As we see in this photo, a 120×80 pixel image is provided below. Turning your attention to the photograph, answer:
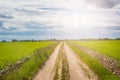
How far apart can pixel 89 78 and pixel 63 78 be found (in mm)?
2245

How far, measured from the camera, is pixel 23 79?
19766 millimetres

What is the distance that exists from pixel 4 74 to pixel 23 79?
179 cm

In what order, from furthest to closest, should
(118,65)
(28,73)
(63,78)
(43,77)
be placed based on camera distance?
(118,65)
(28,73)
(43,77)
(63,78)

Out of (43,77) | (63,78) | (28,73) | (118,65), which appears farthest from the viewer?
(118,65)

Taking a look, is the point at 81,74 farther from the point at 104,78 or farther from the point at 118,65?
the point at 118,65

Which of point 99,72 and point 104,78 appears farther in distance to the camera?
point 99,72

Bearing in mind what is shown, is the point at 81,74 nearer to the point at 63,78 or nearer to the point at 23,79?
the point at 63,78

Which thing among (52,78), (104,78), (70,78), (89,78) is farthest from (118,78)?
(52,78)

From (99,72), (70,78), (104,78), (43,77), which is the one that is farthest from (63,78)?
(99,72)

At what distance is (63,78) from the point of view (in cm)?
1909

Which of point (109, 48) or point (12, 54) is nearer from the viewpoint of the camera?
point (12, 54)

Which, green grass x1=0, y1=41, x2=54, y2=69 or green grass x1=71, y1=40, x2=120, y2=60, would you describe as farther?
green grass x1=71, y1=40, x2=120, y2=60

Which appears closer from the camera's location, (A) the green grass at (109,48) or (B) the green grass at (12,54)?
(B) the green grass at (12,54)

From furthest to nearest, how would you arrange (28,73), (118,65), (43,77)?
(118,65) < (28,73) < (43,77)
